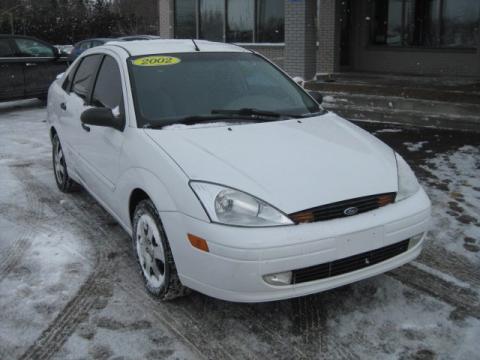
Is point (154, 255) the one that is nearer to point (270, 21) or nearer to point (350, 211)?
point (350, 211)

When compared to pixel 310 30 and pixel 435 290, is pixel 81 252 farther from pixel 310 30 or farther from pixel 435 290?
pixel 310 30

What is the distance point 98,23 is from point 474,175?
31.6 meters

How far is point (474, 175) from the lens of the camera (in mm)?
6281

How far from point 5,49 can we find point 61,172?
7.90 meters

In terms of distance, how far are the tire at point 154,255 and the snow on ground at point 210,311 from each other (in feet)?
0.40

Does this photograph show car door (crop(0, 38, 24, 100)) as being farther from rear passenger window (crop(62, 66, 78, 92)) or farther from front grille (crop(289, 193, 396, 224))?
front grille (crop(289, 193, 396, 224))

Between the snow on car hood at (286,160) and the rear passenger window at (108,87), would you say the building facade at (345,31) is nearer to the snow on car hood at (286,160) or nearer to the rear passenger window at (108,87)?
the rear passenger window at (108,87)

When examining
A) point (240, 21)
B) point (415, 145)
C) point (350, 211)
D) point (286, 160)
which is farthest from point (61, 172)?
point (240, 21)

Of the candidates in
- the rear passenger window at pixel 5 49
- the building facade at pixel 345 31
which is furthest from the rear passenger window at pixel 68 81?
the building facade at pixel 345 31

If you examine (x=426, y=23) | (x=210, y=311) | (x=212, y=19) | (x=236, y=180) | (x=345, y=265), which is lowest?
(x=210, y=311)

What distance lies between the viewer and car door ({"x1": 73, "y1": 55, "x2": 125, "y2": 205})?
4082 mm

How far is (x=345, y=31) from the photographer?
1546 centimetres

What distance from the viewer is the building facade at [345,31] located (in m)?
12.8

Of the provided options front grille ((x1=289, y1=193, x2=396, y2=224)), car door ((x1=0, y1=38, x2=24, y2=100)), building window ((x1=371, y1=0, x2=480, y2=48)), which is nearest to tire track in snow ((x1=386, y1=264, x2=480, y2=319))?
front grille ((x1=289, y1=193, x2=396, y2=224))
